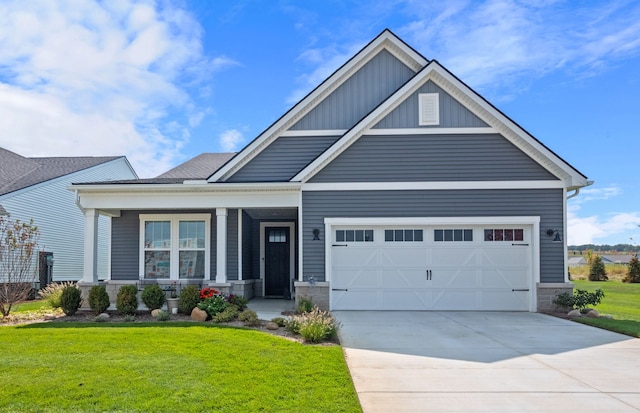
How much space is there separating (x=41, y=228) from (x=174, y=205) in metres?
12.0

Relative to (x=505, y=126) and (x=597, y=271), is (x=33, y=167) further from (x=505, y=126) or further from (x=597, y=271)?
(x=597, y=271)

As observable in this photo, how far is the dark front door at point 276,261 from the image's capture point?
15.6 metres

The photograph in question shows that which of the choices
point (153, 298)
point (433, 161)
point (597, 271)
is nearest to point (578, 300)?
point (433, 161)

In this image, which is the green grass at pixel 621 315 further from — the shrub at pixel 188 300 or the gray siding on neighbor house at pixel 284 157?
the shrub at pixel 188 300

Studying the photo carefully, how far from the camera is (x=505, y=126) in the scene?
40.1ft

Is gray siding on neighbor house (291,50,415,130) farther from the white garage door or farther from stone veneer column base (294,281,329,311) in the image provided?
stone veneer column base (294,281,329,311)

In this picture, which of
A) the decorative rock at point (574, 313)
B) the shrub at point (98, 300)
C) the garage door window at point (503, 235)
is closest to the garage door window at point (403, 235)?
the garage door window at point (503, 235)

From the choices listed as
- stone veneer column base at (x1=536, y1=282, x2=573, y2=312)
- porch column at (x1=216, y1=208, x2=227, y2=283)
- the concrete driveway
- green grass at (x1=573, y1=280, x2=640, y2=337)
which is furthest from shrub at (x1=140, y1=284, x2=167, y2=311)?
green grass at (x1=573, y1=280, x2=640, y2=337)

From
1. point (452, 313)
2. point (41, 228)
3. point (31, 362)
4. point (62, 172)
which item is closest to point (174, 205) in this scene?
point (31, 362)

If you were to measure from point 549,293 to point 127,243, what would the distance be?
12.2 metres

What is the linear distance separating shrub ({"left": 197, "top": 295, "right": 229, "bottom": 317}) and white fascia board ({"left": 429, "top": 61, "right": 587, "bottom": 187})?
7.93 meters

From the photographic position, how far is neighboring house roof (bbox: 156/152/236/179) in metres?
15.3

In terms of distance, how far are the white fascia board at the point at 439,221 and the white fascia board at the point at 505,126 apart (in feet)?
4.59

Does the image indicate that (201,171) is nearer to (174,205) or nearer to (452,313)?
(174,205)
